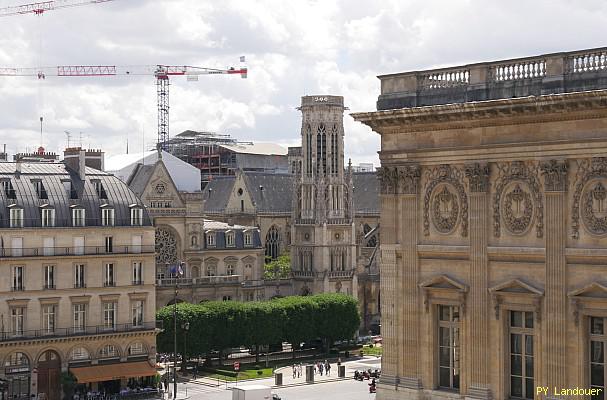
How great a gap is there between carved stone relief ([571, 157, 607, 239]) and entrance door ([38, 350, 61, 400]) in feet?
153

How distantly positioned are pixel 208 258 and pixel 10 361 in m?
39.7

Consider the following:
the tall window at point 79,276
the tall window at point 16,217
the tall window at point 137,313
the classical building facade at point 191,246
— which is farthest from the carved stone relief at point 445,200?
the classical building facade at point 191,246

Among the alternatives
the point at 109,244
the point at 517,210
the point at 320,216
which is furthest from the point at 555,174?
the point at 320,216

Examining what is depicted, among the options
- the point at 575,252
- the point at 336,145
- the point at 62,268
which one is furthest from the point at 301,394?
the point at 336,145

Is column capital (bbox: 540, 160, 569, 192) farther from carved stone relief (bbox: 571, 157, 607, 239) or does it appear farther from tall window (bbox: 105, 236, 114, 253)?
tall window (bbox: 105, 236, 114, 253)

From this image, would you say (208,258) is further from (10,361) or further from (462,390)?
(462,390)

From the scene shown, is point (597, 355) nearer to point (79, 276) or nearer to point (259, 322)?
point (79, 276)

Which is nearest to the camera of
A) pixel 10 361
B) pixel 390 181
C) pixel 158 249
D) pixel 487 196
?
pixel 487 196

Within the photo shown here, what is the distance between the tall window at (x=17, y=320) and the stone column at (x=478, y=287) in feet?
137

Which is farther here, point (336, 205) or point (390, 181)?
point (336, 205)

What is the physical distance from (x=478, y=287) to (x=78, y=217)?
4357cm

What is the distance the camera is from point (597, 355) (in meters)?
37.1

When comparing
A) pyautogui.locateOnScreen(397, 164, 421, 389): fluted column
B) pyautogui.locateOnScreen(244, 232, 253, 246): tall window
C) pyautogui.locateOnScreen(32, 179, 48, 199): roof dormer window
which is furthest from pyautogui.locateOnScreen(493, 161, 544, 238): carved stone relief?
pyautogui.locateOnScreen(244, 232, 253, 246): tall window

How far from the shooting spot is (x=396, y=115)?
41.4 metres
